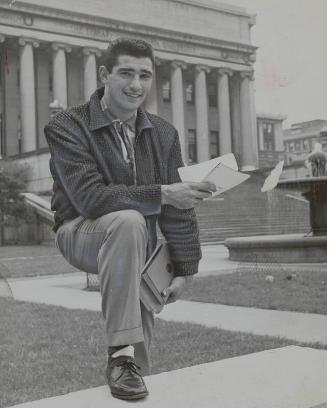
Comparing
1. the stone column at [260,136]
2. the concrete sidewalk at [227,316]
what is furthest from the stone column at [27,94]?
the stone column at [260,136]

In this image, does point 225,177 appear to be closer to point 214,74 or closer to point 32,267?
point 32,267

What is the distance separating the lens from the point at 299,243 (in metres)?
12.1

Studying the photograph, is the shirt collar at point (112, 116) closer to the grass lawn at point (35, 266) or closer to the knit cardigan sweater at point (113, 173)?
the knit cardigan sweater at point (113, 173)

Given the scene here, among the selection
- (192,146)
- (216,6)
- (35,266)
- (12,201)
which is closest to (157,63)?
(216,6)

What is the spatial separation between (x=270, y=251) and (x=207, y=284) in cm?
353

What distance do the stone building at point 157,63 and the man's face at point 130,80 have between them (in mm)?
22936

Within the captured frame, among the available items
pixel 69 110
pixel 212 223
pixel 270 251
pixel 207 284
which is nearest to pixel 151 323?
pixel 69 110

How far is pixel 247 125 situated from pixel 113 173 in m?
45.1

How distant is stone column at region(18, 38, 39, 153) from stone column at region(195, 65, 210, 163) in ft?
40.3

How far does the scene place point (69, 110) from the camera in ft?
10.4

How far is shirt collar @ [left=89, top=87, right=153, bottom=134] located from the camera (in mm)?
3104

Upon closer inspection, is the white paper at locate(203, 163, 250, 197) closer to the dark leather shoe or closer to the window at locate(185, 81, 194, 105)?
the dark leather shoe

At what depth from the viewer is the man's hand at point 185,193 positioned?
2881 millimetres

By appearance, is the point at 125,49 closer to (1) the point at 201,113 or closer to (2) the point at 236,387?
(2) the point at 236,387
